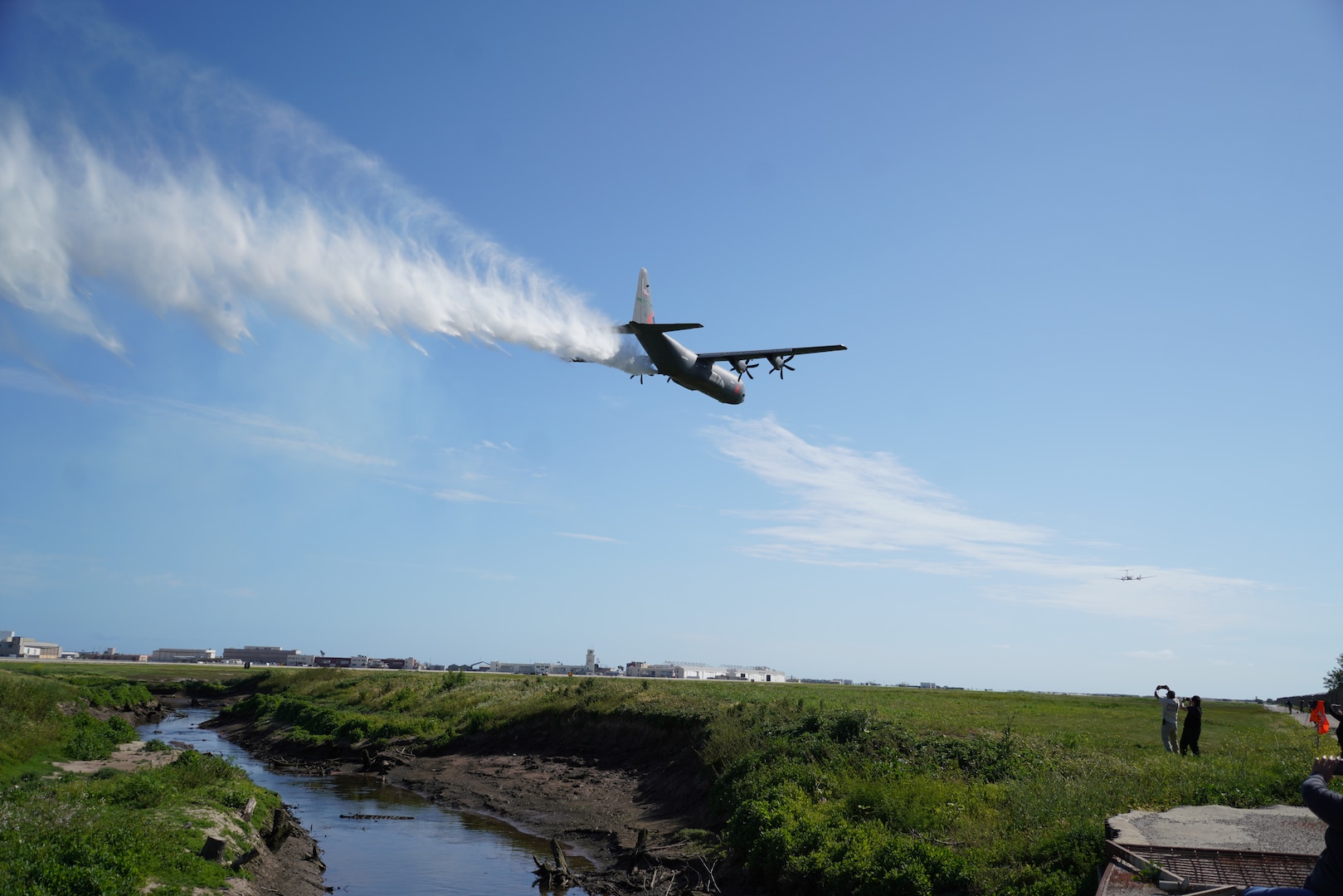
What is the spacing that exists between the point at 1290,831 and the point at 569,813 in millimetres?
26573

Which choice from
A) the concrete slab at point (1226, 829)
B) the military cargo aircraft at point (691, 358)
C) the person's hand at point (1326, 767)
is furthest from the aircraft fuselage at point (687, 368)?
the person's hand at point (1326, 767)

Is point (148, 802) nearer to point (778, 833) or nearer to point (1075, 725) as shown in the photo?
point (778, 833)

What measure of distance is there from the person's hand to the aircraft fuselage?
30.2 metres

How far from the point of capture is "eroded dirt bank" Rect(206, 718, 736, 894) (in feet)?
81.8

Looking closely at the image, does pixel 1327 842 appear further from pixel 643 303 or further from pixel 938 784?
pixel 643 303

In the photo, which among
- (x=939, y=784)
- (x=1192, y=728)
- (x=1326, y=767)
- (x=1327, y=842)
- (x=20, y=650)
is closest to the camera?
(x=1327, y=842)

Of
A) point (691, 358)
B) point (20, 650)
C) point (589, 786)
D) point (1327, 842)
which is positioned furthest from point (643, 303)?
point (20, 650)

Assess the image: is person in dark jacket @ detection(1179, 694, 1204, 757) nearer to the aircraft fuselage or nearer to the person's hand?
the person's hand

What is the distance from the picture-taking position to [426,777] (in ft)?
142

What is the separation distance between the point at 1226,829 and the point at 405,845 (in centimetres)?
2515

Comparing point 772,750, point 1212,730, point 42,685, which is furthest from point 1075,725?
point 42,685

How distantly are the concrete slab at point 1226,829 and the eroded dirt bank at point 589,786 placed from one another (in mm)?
11152

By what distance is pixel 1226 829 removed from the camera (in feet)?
47.1

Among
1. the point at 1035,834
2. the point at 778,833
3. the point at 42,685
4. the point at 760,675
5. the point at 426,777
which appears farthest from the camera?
the point at 760,675
